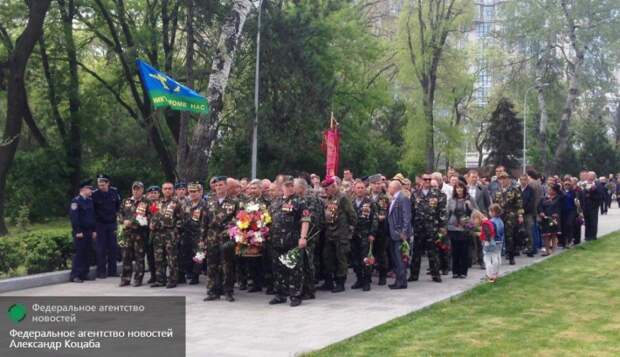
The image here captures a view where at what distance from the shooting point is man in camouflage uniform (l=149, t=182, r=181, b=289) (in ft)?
37.6

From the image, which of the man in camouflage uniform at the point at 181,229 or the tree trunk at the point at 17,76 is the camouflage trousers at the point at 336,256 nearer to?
the man in camouflage uniform at the point at 181,229

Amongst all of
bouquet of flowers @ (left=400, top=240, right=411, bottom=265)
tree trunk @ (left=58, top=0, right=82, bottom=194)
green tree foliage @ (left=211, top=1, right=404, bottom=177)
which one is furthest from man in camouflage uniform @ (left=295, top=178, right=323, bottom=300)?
tree trunk @ (left=58, top=0, right=82, bottom=194)

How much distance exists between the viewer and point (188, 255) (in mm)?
12188

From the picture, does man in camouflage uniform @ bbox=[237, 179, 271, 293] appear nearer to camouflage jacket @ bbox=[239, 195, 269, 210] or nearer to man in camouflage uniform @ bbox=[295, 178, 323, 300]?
camouflage jacket @ bbox=[239, 195, 269, 210]

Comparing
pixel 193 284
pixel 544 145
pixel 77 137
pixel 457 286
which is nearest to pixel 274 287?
pixel 193 284

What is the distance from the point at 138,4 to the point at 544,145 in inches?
1074

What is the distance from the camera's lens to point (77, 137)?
2822 cm

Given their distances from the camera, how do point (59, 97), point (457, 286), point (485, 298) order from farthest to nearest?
point (59, 97) < point (457, 286) < point (485, 298)

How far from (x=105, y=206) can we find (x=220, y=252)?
11.5ft

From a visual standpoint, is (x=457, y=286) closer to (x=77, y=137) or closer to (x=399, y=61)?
(x=77, y=137)

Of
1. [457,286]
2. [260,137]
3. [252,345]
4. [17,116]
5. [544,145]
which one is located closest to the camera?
[252,345]

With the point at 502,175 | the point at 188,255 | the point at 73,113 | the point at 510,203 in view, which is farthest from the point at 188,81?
the point at 510,203

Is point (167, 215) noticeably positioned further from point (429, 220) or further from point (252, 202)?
point (429, 220)

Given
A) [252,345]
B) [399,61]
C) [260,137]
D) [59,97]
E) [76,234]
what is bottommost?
[252,345]
